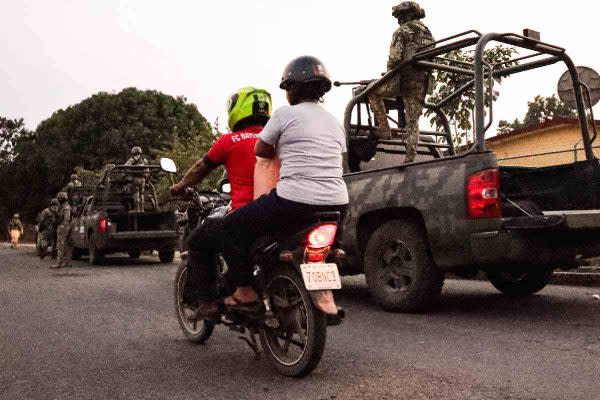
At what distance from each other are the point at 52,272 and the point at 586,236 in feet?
31.6

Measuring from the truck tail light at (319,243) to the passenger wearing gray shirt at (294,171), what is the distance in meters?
0.13

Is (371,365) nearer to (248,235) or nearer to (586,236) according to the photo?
(248,235)

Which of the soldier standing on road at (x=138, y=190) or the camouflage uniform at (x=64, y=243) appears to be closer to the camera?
the camouflage uniform at (x=64, y=243)

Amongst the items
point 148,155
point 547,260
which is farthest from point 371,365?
point 148,155

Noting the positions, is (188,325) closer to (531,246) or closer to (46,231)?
(531,246)

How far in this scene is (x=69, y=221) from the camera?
14.4 m

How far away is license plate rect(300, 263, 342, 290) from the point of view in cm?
370

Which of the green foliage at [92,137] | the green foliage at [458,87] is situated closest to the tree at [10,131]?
the green foliage at [92,137]

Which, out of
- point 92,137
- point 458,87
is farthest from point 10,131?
A: point 458,87

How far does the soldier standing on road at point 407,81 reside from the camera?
698cm

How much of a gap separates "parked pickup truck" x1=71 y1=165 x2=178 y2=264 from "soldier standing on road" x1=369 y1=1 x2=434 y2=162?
698 centimetres

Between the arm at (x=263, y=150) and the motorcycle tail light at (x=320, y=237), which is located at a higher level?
the arm at (x=263, y=150)

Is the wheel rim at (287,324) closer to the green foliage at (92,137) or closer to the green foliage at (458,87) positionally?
the green foliage at (458,87)

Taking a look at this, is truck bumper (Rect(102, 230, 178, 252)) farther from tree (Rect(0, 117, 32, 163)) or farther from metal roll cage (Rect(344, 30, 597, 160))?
tree (Rect(0, 117, 32, 163))
